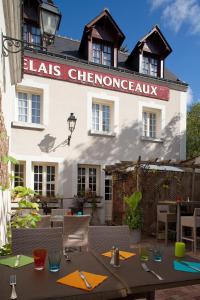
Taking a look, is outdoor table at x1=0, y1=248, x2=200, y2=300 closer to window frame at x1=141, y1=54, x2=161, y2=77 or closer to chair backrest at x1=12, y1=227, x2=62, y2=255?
chair backrest at x1=12, y1=227, x2=62, y2=255

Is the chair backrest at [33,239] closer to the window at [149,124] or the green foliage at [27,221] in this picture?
the green foliage at [27,221]

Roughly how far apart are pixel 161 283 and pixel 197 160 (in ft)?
24.0

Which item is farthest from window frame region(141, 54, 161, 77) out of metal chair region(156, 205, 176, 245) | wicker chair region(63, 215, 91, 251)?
wicker chair region(63, 215, 91, 251)

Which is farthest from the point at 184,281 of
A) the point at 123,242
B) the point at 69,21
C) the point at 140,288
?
the point at 69,21

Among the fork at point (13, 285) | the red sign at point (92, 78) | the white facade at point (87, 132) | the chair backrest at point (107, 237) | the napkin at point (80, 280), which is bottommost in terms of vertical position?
the chair backrest at point (107, 237)

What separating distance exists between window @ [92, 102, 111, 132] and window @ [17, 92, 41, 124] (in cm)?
226

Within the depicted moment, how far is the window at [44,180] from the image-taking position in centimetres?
1062

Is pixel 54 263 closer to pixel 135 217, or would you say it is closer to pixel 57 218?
pixel 57 218

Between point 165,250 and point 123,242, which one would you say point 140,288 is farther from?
point 123,242

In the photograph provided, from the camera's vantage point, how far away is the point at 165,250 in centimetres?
303

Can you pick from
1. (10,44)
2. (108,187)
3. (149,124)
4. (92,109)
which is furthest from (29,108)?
(10,44)

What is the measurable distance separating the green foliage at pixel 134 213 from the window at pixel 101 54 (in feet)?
20.9

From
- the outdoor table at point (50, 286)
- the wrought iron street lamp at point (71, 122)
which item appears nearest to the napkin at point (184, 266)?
the outdoor table at point (50, 286)

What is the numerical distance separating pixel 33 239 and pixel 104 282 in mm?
1515
